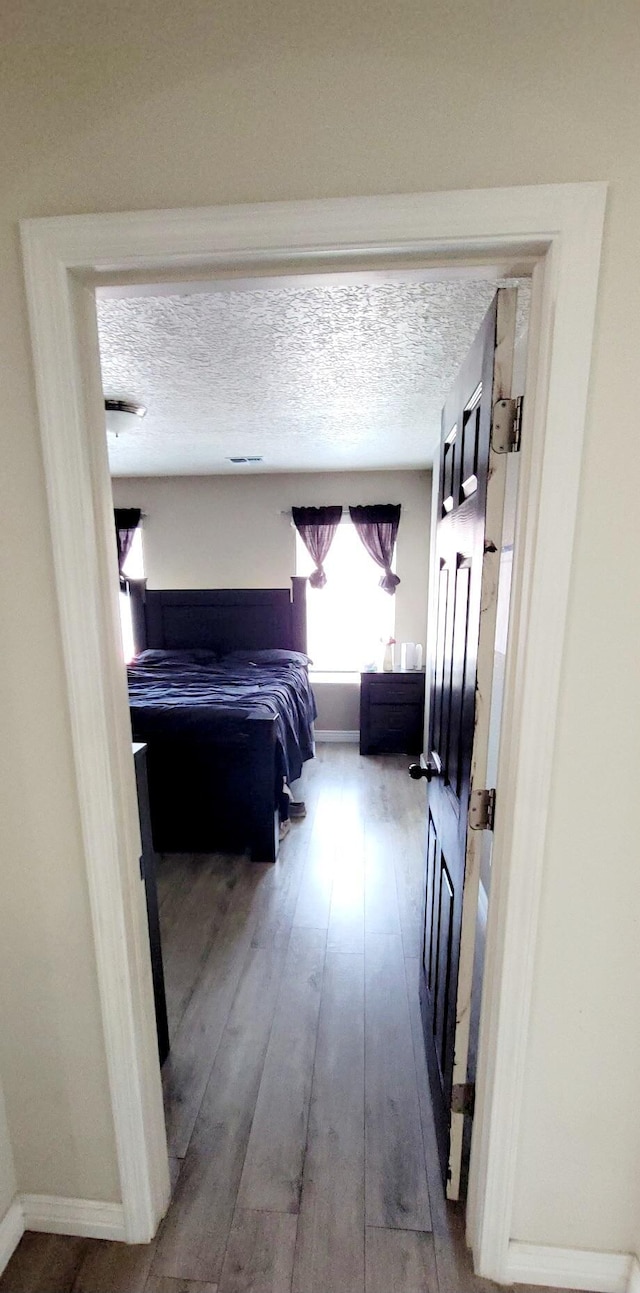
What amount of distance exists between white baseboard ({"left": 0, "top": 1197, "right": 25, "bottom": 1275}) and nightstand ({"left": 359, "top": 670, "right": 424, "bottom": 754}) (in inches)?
139

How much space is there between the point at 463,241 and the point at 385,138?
19 cm

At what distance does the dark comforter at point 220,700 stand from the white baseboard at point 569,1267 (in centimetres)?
205

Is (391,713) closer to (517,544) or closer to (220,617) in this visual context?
(220,617)

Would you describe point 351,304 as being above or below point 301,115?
above

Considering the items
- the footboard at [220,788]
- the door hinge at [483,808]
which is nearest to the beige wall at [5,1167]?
the door hinge at [483,808]

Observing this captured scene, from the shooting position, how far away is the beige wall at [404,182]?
0.78 metres

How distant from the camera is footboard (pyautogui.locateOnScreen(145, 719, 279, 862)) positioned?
283cm

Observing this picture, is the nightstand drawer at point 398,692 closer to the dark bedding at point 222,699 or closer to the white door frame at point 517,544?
the dark bedding at point 222,699

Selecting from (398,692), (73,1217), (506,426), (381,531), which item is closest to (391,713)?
(398,692)

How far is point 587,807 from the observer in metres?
0.97

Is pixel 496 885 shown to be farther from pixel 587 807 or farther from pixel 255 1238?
pixel 255 1238

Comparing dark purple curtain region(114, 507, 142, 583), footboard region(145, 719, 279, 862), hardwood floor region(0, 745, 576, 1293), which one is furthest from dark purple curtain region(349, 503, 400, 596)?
hardwood floor region(0, 745, 576, 1293)

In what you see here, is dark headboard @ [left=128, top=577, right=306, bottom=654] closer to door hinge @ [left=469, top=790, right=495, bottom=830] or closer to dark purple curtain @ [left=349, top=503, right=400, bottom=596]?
dark purple curtain @ [left=349, top=503, right=400, bottom=596]

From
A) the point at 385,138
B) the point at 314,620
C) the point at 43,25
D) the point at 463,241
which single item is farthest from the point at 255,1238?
the point at 314,620
